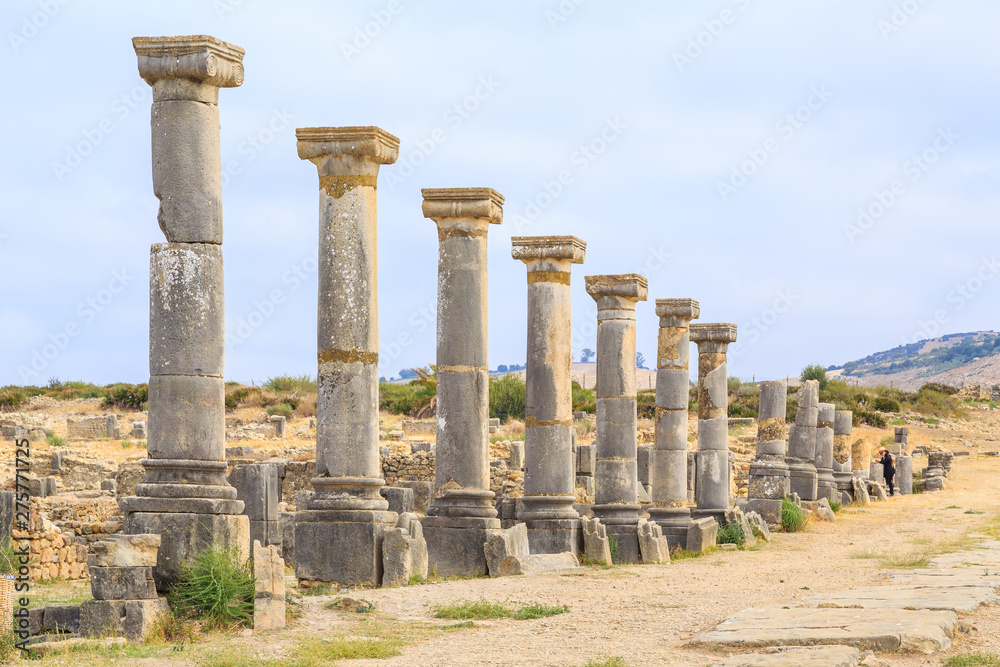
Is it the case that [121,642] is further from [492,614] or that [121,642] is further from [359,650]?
[492,614]

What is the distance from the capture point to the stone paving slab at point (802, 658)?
740 centimetres

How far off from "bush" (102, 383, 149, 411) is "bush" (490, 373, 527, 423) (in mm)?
14689

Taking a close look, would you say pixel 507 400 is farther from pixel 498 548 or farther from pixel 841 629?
pixel 841 629

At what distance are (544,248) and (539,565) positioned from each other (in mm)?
4771

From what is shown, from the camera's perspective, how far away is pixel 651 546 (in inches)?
723

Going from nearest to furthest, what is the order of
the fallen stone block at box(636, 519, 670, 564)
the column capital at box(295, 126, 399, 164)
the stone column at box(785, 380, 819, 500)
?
the column capital at box(295, 126, 399, 164)
the fallen stone block at box(636, 519, 670, 564)
the stone column at box(785, 380, 819, 500)

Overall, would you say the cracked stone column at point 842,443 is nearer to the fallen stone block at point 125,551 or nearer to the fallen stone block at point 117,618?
the fallen stone block at point 125,551

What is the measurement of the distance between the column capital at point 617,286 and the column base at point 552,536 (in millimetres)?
4209

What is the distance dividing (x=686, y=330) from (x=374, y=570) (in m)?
11.1

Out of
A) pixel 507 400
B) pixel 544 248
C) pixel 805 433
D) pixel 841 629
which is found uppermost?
pixel 544 248

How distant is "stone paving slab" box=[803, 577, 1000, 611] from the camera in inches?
397

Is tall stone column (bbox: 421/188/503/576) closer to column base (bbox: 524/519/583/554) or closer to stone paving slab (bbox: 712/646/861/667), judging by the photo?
column base (bbox: 524/519/583/554)

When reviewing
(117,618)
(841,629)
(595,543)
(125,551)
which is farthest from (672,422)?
(117,618)

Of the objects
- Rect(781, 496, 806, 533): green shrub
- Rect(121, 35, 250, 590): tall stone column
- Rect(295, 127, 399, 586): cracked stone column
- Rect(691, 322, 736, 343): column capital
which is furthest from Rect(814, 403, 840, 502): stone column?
Rect(121, 35, 250, 590): tall stone column
